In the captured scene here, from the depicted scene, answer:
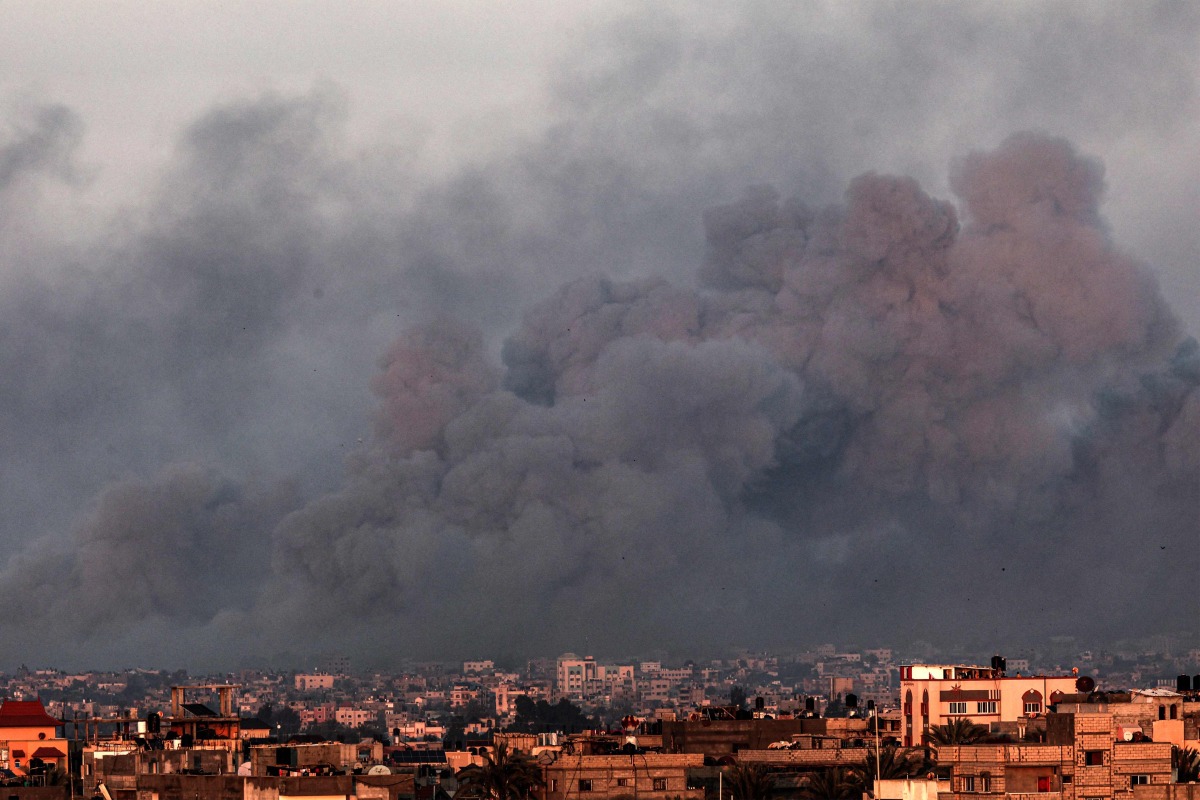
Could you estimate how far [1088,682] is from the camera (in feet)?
187

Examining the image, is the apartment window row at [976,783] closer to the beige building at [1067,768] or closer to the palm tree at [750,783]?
the beige building at [1067,768]

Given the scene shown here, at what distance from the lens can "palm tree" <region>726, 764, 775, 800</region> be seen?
145 feet

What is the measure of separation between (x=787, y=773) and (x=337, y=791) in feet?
32.1

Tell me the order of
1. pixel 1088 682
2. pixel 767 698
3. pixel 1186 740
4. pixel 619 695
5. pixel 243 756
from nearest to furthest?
pixel 1186 740
pixel 243 756
pixel 1088 682
pixel 767 698
pixel 619 695

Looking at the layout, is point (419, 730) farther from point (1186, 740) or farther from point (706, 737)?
point (1186, 740)

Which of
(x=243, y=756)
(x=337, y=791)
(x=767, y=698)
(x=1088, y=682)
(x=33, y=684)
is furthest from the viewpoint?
→ (x=33, y=684)

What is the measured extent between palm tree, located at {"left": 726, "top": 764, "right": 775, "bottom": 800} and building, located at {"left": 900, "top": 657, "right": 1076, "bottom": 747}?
13382 millimetres

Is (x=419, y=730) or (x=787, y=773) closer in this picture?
(x=787, y=773)

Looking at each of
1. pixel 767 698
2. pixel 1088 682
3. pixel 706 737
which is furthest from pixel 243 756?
pixel 767 698

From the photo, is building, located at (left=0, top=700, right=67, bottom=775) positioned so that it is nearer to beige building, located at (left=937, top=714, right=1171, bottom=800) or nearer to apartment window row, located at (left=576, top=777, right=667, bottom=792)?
apartment window row, located at (left=576, top=777, right=667, bottom=792)

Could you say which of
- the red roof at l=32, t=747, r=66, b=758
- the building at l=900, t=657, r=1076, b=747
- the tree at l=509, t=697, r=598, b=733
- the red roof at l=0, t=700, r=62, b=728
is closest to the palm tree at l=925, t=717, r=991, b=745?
the building at l=900, t=657, r=1076, b=747

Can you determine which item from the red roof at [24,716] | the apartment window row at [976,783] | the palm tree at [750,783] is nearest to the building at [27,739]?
the red roof at [24,716]

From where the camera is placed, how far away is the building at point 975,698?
2352 inches

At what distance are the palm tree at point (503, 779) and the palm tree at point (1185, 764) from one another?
10544 millimetres
